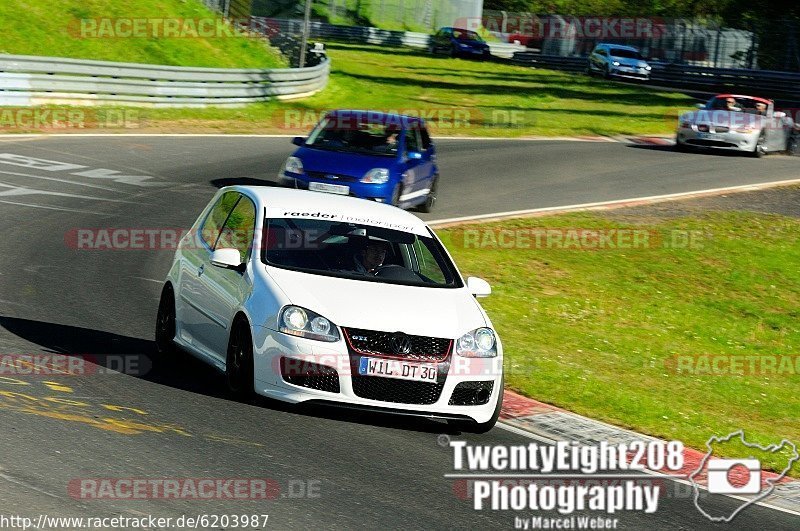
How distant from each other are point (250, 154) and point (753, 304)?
11594 millimetres

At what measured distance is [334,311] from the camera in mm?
8820

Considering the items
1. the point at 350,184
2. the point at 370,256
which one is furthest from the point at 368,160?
the point at 370,256

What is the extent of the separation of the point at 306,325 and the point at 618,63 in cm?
4881

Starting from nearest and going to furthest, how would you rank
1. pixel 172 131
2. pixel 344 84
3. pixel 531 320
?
1. pixel 531 320
2. pixel 172 131
3. pixel 344 84

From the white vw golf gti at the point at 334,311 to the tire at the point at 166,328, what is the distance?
0.06 feet

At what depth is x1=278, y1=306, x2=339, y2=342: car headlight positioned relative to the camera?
8703 millimetres

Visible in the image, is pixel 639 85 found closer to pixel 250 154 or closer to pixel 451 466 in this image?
pixel 250 154

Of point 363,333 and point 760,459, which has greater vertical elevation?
point 363,333

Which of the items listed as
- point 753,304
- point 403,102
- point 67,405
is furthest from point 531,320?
point 403,102

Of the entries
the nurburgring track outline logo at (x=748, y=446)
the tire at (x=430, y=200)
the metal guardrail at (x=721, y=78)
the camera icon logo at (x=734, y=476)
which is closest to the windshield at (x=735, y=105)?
the tire at (x=430, y=200)

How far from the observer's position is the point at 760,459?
32.8ft
